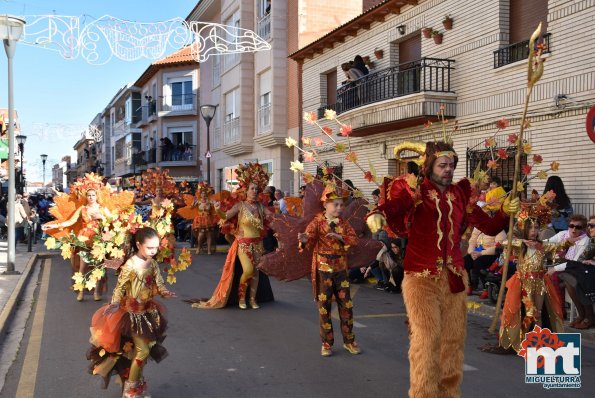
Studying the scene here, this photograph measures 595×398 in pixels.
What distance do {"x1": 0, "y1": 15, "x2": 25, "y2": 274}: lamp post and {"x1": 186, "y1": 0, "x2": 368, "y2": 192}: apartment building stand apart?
9.90 metres

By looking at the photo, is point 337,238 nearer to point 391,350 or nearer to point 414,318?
point 391,350

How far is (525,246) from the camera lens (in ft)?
22.6

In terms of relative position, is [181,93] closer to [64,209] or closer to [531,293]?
[64,209]

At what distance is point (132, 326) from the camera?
5070 mm

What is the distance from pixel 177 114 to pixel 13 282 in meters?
32.8

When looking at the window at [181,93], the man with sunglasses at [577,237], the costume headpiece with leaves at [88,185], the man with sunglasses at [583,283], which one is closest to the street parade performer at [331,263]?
the man with sunglasses at [583,283]

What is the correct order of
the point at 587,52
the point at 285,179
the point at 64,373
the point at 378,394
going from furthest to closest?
the point at 285,179 < the point at 587,52 < the point at 64,373 < the point at 378,394

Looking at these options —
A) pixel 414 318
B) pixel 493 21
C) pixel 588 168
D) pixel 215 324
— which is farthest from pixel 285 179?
pixel 414 318

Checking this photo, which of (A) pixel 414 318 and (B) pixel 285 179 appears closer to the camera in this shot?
(A) pixel 414 318

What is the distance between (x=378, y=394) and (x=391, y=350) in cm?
160

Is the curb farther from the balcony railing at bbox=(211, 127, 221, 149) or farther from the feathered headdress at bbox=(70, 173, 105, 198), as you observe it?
the balcony railing at bbox=(211, 127, 221, 149)

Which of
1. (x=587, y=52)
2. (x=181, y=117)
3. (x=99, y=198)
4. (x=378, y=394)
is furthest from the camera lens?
(x=181, y=117)

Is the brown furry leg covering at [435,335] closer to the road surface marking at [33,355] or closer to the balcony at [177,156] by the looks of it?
the road surface marking at [33,355]

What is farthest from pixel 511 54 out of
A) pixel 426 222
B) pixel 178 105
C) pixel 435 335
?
pixel 178 105
